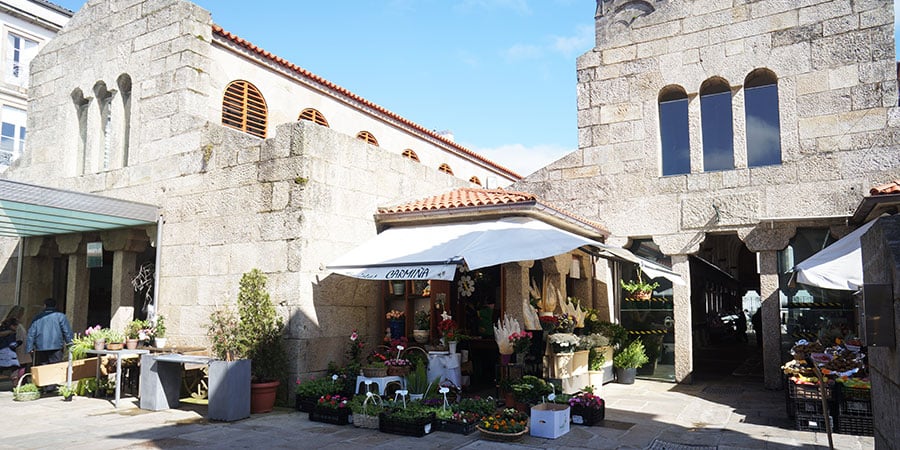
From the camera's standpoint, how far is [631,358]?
38.6ft

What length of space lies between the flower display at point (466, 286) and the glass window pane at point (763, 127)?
5687 millimetres

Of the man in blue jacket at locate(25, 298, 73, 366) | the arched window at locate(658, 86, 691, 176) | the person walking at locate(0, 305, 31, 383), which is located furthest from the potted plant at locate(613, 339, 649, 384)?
the person walking at locate(0, 305, 31, 383)

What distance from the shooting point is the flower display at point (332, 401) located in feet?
26.7

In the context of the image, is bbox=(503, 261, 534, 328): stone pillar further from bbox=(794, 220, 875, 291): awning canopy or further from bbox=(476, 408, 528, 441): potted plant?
bbox=(794, 220, 875, 291): awning canopy

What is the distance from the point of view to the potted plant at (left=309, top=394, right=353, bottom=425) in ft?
26.6

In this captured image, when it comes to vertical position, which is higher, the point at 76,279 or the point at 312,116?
the point at 312,116

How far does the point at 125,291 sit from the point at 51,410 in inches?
122

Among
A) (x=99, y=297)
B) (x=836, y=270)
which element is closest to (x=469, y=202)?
(x=836, y=270)

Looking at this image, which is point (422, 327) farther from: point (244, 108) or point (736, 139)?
point (736, 139)

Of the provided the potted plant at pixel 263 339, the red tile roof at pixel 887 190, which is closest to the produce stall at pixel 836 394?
the red tile roof at pixel 887 190

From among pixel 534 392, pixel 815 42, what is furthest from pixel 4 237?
pixel 815 42

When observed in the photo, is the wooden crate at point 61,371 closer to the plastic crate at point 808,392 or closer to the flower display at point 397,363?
the flower display at point 397,363

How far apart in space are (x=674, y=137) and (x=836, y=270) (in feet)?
16.2

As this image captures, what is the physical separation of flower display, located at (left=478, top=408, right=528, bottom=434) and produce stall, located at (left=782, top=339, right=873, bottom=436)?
133 inches
